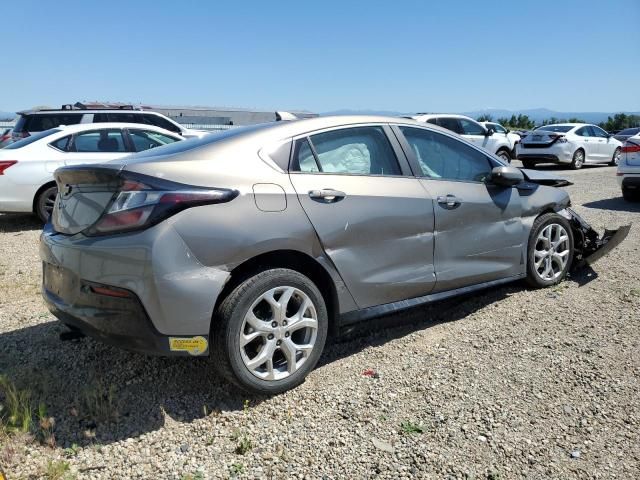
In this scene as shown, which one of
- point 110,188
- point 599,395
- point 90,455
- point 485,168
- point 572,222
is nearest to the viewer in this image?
point 90,455

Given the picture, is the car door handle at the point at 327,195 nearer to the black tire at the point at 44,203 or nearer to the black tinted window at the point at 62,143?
the black tire at the point at 44,203

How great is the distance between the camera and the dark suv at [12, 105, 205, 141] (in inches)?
484

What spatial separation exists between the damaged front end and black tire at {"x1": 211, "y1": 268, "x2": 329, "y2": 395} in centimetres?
327

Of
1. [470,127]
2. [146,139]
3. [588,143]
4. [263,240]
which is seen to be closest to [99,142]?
[146,139]

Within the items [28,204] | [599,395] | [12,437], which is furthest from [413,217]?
[28,204]

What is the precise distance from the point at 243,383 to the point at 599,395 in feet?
6.62

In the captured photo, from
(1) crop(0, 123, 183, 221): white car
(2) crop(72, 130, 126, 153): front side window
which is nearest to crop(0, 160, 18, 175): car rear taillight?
(1) crop(0, 123, 183, 221): white car

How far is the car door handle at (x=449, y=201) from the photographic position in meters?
3.94

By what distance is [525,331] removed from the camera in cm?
409

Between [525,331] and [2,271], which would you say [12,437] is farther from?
[2,271]

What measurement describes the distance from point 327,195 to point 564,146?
1640cm

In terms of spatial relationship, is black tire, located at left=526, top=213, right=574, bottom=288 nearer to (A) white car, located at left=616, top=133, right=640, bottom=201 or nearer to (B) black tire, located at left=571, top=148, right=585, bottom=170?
(A) white car, located at left=616, top=133, right=640, bottom=201

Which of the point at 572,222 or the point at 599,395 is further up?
the point at 572,222

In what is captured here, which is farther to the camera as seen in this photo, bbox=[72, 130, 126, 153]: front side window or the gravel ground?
bbox=[72, 130, 126, 153]: front side window
